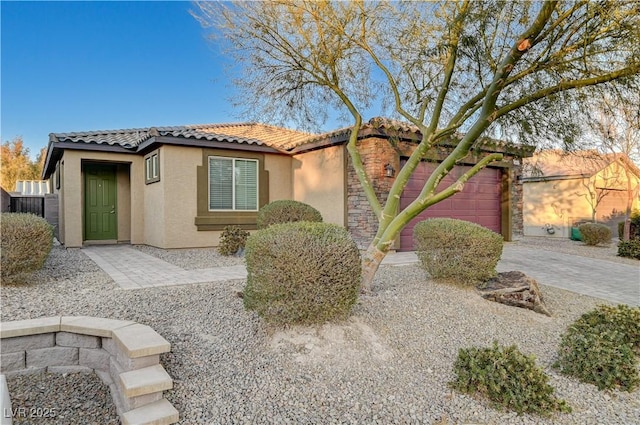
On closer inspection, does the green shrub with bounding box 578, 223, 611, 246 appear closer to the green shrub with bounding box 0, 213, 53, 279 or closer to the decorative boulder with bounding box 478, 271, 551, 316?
the decorative boulder with bounding box 478, 271, 551, 316

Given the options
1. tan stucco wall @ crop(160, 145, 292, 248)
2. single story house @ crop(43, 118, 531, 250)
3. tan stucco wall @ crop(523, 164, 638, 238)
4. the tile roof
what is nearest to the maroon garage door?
single story house @ crop(43, 118, 531, 250)

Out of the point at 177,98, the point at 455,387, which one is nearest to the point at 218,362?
the point at 455,387

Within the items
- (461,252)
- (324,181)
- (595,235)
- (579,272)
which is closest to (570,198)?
(595,235)

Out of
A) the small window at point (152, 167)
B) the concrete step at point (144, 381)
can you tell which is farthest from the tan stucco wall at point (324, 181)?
the concrete step at point (144, 381)

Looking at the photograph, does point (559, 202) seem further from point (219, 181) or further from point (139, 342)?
point (139, 342)

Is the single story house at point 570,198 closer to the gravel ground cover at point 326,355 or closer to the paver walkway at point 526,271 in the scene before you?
the paver walkway at point 526,271

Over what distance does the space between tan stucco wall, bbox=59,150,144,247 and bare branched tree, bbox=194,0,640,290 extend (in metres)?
5.49

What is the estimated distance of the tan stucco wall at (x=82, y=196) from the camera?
997 cm

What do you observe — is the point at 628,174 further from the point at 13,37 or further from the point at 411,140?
the point at 13,37

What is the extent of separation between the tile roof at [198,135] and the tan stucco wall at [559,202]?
1266cm

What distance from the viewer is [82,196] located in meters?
10.8

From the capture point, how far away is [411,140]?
9.70 m

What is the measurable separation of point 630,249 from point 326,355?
1087 centimetres

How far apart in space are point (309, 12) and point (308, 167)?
566 centimetres
